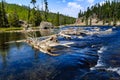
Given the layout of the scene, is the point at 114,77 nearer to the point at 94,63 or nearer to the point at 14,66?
the point at 94,63

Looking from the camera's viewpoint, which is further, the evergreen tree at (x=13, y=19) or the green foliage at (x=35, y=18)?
the green foliage at (x=35, y=18)

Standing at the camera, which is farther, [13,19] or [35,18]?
[35,18]

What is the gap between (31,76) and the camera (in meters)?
21.3

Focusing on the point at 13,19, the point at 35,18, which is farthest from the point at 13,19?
the point at 35,18

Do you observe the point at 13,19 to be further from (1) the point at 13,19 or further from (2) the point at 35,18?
(2) the point at 35,18

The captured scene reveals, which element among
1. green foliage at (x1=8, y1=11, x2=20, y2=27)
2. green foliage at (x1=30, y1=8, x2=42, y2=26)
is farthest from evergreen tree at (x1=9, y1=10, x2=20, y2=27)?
green foliage at (x1=30, y1=8, x2=42, y2=26)

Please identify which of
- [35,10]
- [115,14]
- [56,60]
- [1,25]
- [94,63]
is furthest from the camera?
[115,14]

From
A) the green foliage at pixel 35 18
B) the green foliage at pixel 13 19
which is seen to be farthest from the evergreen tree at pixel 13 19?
the green foliage at pixel 35 18

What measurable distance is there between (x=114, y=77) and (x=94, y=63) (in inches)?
254

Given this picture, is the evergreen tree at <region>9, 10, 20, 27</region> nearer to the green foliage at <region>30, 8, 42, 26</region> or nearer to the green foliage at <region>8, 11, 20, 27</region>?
the green foliage at <region>8, 11, 20, 27</region>

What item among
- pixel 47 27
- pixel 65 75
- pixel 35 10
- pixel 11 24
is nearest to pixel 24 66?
pixel 65 75

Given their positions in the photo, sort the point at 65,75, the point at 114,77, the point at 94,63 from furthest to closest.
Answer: the point at 94,63
the point at 65,75
the point at 114,77

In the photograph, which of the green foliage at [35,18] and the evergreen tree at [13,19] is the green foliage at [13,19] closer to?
the evergreen tree at [13,19]

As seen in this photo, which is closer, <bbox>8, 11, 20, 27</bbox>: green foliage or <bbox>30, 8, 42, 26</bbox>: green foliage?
<bbox>8, 11, 20, 27</bbox>: green foliage
